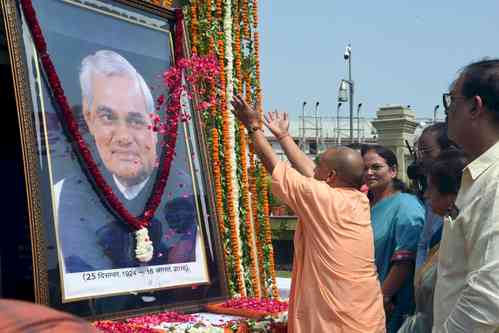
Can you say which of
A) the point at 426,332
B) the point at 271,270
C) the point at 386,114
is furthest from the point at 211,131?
the point at 386,114

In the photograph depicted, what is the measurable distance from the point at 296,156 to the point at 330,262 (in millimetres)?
710

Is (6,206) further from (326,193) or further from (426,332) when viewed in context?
(426,332)

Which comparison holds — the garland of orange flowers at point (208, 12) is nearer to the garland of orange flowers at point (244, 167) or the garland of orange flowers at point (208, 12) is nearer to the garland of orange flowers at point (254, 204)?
the garland of orange flowers at point (244, 167)

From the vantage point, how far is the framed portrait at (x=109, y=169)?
399cm

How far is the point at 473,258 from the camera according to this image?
197cm

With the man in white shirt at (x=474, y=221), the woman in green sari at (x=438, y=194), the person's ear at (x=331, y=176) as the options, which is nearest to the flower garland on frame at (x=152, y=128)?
the person's ear at (x=331, y=176)

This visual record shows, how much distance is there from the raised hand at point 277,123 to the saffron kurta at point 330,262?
0.38 m

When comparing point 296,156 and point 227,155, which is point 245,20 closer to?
point 227,155

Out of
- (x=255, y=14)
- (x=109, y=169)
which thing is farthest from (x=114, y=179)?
(x=255, y=14)

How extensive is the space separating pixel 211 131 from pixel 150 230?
1.63 metres

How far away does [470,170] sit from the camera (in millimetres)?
2062

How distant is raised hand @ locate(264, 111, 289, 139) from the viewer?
3832 millimetres

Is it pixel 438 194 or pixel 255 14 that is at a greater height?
pixel 255 14

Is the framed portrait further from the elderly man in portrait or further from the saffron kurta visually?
the saffron kurta
